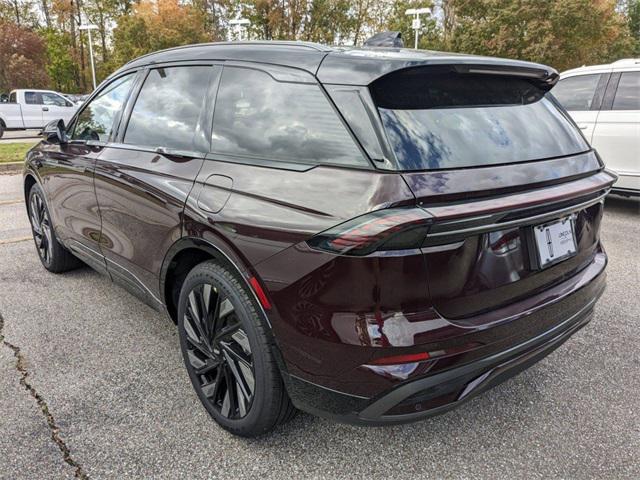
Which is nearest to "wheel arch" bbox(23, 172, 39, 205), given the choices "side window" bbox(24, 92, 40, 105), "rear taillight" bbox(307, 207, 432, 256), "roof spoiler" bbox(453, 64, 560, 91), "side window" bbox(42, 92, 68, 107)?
"rear taillight" bbox(307, 207, 432, 256)

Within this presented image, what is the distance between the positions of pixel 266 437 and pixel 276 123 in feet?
4.52

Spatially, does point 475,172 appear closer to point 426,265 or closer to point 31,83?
point 426,265

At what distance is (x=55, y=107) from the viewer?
19.6 meters

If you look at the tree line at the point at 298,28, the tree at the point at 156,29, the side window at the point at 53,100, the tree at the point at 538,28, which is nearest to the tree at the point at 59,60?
the tree line at the point at 298,28

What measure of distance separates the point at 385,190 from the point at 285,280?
0.49 m

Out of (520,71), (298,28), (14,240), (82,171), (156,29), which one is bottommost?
(14,240)

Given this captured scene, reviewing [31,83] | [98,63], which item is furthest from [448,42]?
[98,63]

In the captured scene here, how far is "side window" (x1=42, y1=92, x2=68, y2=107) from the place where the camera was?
63.1 ft

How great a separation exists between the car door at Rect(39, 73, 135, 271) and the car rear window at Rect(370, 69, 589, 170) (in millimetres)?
1948

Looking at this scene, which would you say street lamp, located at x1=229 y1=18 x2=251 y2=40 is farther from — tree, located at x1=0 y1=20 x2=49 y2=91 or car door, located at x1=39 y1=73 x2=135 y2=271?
car door, located at x1=39 y1=73 x2=135 y2=271

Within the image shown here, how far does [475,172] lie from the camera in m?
1.74

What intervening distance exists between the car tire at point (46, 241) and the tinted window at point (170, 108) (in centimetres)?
166

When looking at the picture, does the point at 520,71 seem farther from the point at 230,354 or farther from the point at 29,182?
the point at 29,182

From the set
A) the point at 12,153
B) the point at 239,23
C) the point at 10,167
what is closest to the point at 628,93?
the point at 10,167
